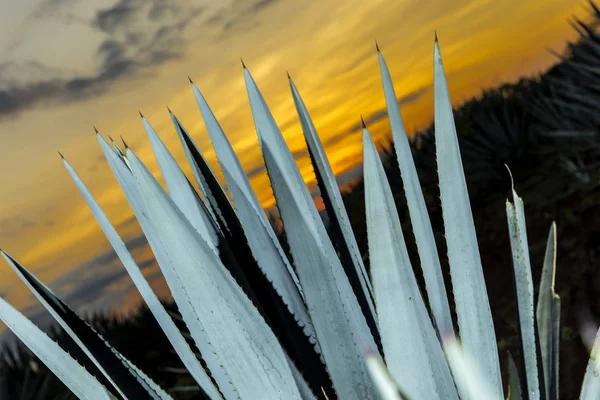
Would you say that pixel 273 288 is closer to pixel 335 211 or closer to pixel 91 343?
pixel 335 211

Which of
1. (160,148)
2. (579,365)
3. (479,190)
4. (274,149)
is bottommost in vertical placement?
(579,365)

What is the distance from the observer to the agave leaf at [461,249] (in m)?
1.00

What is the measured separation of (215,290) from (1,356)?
14.6ft

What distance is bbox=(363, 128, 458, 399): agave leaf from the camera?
752 millimetres

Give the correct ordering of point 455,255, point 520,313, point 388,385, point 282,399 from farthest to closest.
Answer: point 520,313 → point 455,255 → point 282,399 → point 388,385

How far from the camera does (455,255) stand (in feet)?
3.28

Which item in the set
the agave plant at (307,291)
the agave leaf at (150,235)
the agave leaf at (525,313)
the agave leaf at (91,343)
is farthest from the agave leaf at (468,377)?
the agave leaf at (91,343)

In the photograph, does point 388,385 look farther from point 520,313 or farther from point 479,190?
point 479,190

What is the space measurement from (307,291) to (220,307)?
0.38ft

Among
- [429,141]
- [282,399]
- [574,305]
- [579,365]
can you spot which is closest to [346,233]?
[282,399]

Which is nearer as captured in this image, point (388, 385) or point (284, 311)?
point (388, 385)

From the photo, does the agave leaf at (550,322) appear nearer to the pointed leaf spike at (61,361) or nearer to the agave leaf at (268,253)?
the agave leaf at (268,253)

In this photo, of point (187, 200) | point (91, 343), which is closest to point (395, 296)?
point (187, 200)

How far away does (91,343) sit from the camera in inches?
41.2
